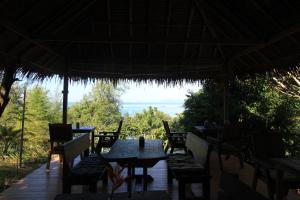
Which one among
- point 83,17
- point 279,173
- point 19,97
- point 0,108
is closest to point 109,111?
point 19,97

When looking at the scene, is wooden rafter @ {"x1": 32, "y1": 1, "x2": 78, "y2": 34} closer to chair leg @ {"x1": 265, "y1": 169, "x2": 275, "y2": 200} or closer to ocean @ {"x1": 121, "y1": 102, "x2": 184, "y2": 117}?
chair leg @ {"x1": 265, "y1": 169, "x2": 275, "y2": 200}

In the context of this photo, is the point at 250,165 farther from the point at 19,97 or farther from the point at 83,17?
the point at 19,97

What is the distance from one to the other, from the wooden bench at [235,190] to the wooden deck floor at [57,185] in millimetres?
2241

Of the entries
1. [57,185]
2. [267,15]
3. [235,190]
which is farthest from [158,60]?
[235,190]

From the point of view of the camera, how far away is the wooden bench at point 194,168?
3.31 metres

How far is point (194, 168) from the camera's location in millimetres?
3666

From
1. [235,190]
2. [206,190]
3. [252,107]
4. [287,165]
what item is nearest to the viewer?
[235,190]

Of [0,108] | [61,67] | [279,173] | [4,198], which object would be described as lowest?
[4,198]

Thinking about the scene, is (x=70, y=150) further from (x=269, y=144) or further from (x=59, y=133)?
(x=269, y=144)

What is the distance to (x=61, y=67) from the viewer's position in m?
7.82

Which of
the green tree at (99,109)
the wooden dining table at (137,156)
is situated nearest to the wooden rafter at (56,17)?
the wooden dining table at (137,156)

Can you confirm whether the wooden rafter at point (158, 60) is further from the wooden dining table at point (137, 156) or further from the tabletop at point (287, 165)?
the tabletop at point (287, 165)

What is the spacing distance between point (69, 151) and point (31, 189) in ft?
3.67

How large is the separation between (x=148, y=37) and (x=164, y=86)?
3253 millimetres
